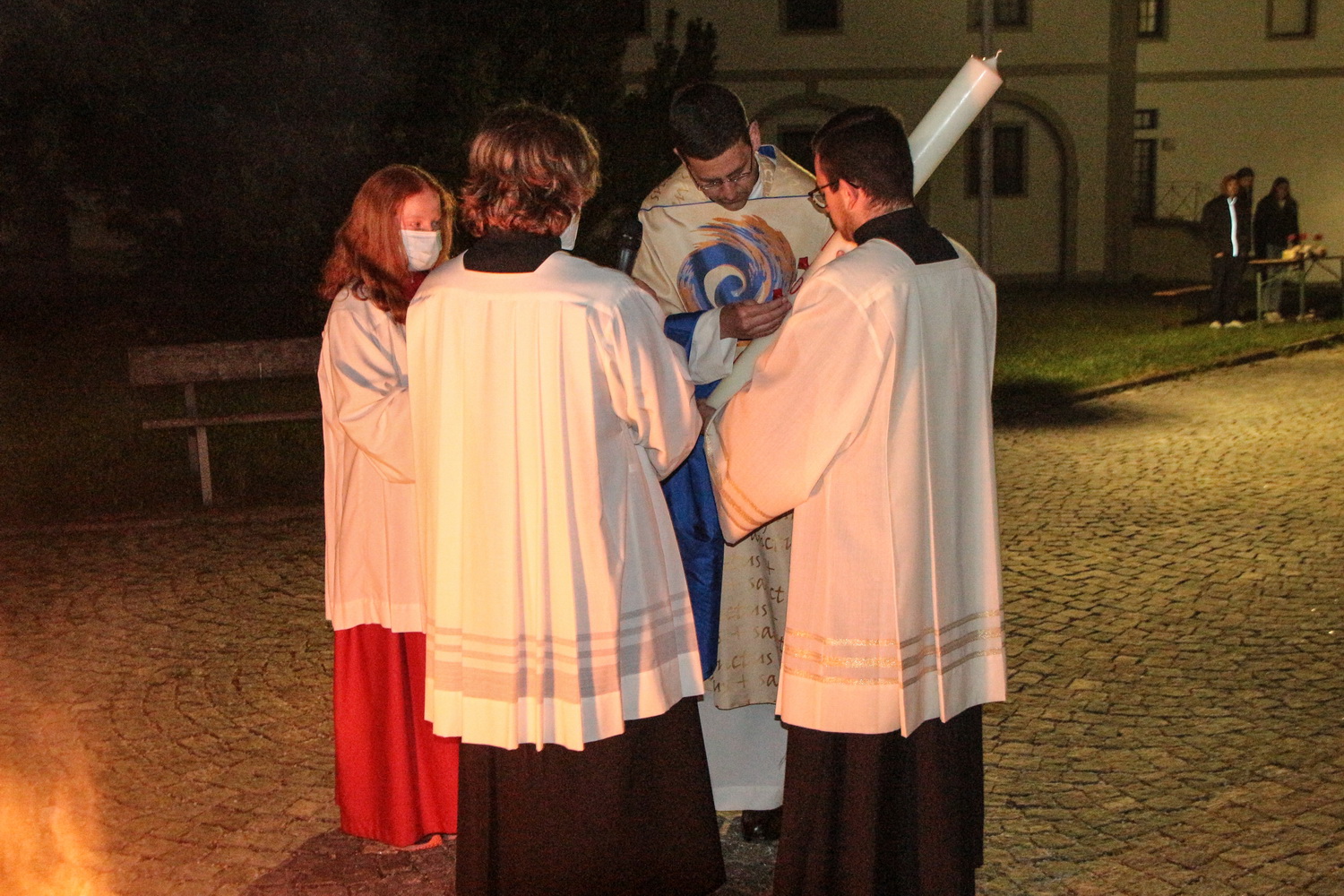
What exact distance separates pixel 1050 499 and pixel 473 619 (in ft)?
19.1

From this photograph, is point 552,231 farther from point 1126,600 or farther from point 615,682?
point 1126,600

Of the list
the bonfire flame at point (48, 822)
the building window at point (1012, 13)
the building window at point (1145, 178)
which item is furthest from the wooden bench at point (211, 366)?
the building window at point (1145, 178)

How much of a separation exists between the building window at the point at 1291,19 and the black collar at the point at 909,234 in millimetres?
27767

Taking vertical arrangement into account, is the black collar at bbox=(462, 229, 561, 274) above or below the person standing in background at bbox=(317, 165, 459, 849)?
above

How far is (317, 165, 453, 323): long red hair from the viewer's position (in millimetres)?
3670

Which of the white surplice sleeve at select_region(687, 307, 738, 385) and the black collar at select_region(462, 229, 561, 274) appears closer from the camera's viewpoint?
the black collar at select_region(462, 229, 561, 274)

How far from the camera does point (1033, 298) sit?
23672 millimetres

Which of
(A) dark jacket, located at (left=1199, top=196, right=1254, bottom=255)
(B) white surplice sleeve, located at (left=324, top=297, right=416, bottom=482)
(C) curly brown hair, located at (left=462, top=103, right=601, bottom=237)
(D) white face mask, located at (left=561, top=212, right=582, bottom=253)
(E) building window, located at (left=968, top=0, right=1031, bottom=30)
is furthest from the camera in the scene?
(E) building window, located at (left=968, top=0, right=1031, bottom=30)

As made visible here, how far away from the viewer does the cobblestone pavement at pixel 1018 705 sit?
3924 mm

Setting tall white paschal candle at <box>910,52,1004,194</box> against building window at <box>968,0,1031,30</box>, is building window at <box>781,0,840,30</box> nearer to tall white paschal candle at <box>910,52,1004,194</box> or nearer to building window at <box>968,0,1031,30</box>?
building window at <box>968,0,1031,30</box>

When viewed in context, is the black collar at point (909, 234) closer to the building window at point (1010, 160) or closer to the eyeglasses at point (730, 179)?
the eyeglasses at point (730, 179)

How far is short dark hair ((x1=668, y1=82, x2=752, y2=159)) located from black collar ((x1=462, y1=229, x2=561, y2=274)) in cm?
81

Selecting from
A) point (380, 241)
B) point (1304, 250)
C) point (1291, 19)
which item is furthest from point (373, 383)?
point (1291, 19)

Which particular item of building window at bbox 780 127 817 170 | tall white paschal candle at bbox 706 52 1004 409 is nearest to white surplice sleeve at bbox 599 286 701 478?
tall white paschal candle at bbox 706 52 1004 409
